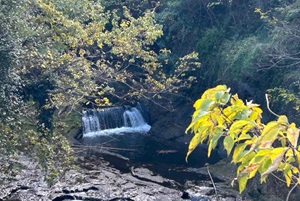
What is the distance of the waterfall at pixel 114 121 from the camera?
15.6 m

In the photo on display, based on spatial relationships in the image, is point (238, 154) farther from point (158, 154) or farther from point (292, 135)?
point (158, 154)

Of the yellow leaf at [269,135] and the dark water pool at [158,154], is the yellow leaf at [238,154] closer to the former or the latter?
the yellow leaf at [269,135]

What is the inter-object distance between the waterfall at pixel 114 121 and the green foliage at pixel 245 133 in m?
13.8

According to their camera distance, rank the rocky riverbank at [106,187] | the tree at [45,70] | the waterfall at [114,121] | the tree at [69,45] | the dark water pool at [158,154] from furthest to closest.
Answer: the waterfall at [114,121], the dark water pool at [158,154], the rocky riverbank at [106,187], the tree at [69,45], the tree at [45,70]

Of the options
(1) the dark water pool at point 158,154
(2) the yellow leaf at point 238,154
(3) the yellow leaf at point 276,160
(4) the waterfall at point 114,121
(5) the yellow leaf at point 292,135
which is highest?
(5) the yellow leaf at point 292,135

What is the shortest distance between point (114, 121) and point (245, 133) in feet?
48.1

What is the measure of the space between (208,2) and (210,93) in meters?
13.2

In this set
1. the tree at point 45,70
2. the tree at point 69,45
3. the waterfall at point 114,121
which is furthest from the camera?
the waterfall at point 114,121

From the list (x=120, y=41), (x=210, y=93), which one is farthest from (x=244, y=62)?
(x=210, y=93)

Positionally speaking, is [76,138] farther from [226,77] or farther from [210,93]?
[210,93]

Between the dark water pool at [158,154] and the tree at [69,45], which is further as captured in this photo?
the dark water pool at [158,154]

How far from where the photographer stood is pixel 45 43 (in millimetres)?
7910

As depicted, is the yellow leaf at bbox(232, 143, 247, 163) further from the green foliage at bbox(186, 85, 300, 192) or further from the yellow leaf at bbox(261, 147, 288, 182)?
the yellow leaf at bbox(261, 147, 288, 182)

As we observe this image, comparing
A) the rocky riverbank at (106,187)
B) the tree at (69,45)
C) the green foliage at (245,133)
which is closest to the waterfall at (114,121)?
the rocky riverbank at (106,187)
